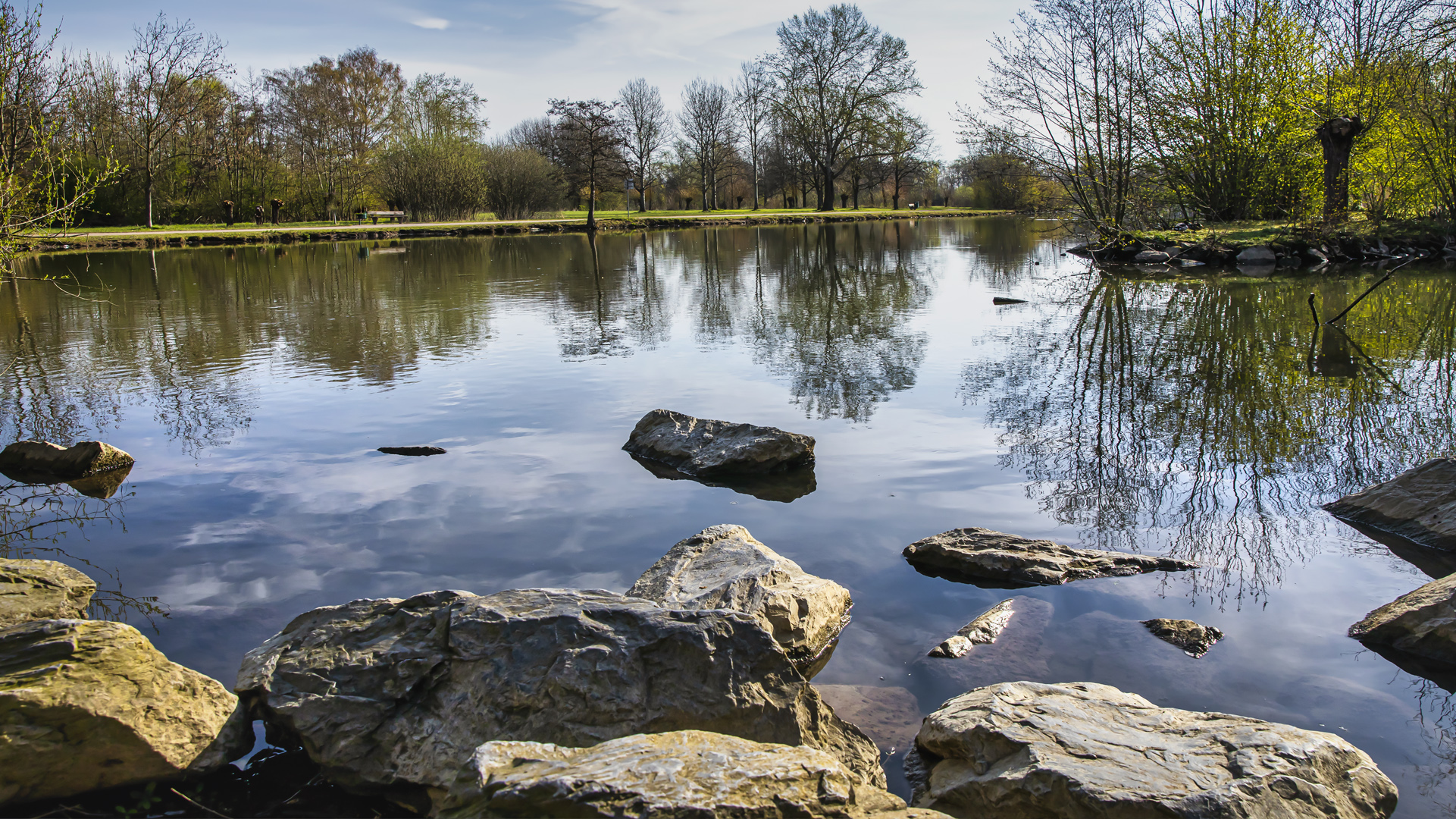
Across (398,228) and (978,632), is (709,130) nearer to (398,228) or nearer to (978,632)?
(398,228)

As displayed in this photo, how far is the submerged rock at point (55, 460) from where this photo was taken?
7.32 metres

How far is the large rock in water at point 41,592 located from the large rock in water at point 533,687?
74.0 inches

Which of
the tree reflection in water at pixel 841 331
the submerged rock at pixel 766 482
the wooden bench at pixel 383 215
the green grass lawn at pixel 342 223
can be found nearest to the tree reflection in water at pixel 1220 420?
the tree reflection in water at pixel 841 331

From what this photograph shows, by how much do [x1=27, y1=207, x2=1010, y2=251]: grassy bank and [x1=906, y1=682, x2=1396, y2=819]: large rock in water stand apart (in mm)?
24829

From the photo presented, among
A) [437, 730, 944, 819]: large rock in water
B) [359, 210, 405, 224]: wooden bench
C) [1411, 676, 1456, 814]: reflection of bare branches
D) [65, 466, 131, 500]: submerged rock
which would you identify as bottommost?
[1411, 676, 1456, 814]: reflection of bare branches

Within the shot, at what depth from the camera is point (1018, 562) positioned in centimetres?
512

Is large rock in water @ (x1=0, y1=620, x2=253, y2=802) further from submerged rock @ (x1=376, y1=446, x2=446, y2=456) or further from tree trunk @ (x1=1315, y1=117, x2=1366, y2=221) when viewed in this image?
tree trunk @ (x1=1315, y1=117, x2=1366, y2=221)

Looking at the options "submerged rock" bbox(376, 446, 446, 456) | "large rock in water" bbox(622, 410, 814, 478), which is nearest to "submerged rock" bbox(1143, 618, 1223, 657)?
"large rock in water" bbox(622, 410, 814, 478)

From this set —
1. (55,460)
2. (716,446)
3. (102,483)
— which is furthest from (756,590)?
(55,460)

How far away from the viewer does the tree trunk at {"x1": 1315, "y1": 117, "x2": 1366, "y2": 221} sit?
1992cm

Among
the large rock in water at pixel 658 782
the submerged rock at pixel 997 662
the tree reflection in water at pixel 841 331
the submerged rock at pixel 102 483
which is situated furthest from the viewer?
the tree reflection in water at pixel 841 331

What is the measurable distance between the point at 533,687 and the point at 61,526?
5161mm

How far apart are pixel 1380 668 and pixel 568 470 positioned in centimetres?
545

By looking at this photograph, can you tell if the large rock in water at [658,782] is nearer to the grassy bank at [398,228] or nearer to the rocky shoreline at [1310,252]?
the rocky shoreline at [1310,252]
